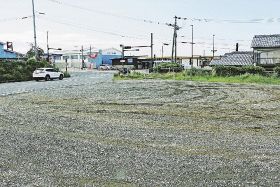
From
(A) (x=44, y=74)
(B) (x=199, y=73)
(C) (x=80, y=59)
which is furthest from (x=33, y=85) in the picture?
(C) (x=80, y=59)

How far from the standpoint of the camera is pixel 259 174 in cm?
662

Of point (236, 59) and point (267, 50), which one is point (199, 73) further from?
point (236, 59)

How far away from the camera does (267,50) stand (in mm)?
51594

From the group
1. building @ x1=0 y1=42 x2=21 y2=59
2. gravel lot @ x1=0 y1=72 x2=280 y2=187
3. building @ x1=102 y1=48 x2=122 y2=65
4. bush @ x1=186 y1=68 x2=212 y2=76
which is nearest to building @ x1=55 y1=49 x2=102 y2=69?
building @ x1=102 y1=48 x2=122 y2=65

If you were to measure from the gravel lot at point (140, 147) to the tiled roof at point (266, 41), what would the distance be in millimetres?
39253

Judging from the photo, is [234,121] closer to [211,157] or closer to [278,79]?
[211,157]

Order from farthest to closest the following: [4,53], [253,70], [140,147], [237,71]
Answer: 1. [4,53]
2. [237,71]
3. [253,70]
4. [140,147]

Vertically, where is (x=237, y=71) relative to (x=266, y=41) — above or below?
below

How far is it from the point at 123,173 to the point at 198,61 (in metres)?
104

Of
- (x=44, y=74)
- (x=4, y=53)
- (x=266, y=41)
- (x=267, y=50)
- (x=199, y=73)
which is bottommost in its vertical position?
(x=199, y=73)

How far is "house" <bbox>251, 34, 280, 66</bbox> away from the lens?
50.3 metres

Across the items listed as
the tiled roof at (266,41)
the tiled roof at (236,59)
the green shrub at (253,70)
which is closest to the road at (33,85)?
the green shrub at (253,70)

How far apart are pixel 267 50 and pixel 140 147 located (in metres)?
47.1

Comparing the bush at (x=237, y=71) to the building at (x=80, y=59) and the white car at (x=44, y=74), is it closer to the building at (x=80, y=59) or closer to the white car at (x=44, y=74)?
the white car at (x=44, y=74)
